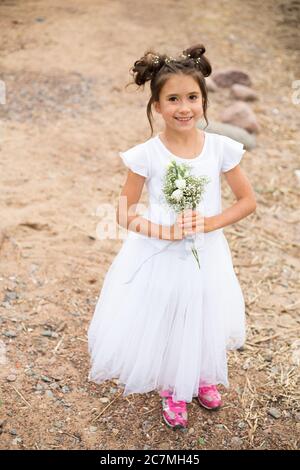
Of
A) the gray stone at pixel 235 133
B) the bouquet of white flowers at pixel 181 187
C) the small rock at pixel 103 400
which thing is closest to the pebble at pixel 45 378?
the small rock at pixel 103 400

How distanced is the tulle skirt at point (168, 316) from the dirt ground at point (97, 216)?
360mm

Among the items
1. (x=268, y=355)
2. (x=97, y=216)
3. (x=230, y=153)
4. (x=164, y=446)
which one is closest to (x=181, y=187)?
(x=230, y=153)

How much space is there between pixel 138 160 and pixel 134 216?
0.97ft

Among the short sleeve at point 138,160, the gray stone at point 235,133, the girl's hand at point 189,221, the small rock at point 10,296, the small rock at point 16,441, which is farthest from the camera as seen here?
the gray stone at point 235,133

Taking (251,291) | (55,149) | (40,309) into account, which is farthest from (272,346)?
(55,149)

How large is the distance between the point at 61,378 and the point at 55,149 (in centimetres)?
314

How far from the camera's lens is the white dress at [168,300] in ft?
9.09

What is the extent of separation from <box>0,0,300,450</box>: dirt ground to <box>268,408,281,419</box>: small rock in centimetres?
1

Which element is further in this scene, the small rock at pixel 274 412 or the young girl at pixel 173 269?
the small rock at pixel 274 412

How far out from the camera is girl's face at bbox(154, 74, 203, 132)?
8.57 feet

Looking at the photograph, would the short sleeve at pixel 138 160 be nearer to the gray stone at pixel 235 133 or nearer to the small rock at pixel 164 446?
the small rock at pixel 164 446

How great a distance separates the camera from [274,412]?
10.8ft

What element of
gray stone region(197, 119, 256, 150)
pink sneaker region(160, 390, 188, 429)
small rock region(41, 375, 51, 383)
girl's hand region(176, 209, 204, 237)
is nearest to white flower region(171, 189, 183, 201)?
girl's hand region(176, 209, 204, 237)

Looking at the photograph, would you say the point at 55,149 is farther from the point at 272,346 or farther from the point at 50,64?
the point at 272,346
